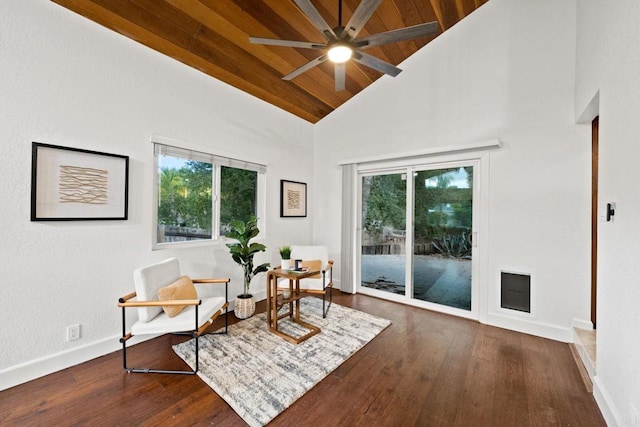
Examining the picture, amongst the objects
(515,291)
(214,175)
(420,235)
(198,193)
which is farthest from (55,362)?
(515,291)

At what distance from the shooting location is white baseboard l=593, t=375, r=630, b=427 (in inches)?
62.5

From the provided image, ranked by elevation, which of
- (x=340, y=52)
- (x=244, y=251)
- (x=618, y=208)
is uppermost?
(x=340, y=52)

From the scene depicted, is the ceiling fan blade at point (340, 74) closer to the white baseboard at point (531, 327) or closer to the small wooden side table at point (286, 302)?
the small wooden side table at point (286, 302)

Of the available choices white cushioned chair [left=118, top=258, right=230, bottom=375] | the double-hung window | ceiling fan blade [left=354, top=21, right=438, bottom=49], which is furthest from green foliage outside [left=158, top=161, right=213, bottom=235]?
ceiling fan blade [left=354, top=21, right=438, bottom=49]

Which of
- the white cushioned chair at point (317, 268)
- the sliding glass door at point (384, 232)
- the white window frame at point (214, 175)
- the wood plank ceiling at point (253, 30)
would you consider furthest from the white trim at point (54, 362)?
the sliding glass door at point (384, 232)

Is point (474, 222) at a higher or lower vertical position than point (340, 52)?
lower

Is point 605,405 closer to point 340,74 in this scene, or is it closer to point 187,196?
point 340,74

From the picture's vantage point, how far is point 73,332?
2242 millimetres

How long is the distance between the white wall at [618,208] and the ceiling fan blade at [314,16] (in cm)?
181

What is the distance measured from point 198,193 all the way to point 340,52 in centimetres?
232

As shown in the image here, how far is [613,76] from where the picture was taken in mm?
1726

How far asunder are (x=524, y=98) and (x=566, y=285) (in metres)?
2.11

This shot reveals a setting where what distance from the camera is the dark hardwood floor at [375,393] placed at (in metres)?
1.70

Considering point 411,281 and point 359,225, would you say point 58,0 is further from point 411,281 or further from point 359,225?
point 411,281
